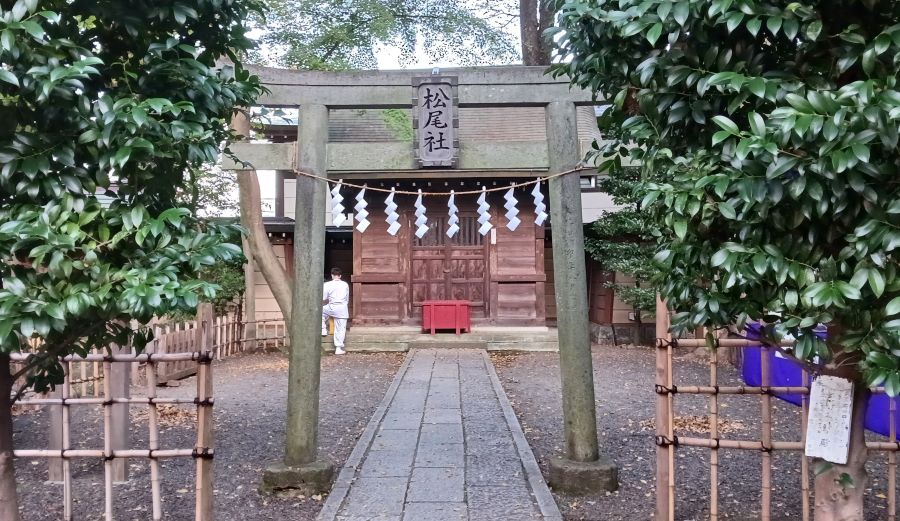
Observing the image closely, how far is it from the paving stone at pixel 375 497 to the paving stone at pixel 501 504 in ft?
1.70

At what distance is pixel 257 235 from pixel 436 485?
783cm

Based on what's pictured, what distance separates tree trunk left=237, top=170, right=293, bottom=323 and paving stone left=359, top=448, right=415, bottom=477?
607 centimetres

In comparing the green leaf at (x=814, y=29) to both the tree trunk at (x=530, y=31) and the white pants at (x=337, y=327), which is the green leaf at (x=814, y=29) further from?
the tree trunk at (x=530, y=31)

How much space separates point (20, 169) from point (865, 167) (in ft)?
9.69

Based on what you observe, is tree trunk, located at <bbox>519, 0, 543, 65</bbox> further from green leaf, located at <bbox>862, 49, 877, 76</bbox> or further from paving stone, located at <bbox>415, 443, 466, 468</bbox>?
green leaf, located at <bbox>862, 49, 877, 76</bbox>

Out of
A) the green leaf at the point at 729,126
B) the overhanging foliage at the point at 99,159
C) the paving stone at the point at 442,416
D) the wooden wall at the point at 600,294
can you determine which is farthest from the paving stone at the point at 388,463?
the wooden wall at the point at 600,294

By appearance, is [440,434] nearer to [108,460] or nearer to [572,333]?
[572,333]

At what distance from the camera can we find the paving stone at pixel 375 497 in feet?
13.5

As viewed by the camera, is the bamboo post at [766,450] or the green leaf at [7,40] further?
the bamboo post at [766,450]

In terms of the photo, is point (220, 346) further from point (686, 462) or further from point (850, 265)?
point (850, 265)

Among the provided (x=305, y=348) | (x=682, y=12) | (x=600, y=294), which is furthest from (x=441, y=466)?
(x=600, y=294)

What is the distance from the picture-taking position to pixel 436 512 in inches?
161

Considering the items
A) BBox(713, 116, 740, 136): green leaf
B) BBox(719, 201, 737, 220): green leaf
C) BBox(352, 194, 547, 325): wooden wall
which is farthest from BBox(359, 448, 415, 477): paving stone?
BBox(352, 194, 547, 325): wooden wall

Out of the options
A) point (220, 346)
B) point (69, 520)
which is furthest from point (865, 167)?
point (220, 346)
